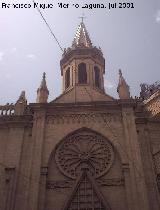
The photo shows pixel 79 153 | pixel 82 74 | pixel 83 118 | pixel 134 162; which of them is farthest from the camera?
pixel 82 74

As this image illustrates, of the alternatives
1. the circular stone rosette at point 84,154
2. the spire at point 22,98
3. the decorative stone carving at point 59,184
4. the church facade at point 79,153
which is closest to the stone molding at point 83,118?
the church facade at point 79,153

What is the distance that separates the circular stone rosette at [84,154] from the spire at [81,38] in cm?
1127

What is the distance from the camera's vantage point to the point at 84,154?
827 inches

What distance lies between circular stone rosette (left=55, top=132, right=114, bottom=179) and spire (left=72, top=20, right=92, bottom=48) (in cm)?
1127

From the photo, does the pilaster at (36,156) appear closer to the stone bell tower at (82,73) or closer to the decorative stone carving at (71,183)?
the decorative stone carving at (71,183)

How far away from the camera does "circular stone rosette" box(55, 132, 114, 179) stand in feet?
66.9

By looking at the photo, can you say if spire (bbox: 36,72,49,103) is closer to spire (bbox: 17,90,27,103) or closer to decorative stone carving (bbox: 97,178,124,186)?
spire (bbox: 17,90,27,103)

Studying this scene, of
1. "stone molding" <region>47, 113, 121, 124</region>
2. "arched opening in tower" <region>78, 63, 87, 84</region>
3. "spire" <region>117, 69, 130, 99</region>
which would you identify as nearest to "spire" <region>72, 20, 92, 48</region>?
"arched opening in tower" <region>78, 63, 87, 84</region>

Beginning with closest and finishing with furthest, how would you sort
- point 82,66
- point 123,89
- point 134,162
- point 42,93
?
point 134,162, point 42,93, point 123,89, point 82,66

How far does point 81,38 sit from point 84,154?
48.6 ft

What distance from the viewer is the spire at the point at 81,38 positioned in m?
31.1

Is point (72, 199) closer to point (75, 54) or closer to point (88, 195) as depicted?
point (88, 195)

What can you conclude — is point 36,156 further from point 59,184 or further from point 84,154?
point 84,154

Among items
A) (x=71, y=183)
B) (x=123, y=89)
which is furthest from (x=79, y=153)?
(x=123, y=89)
